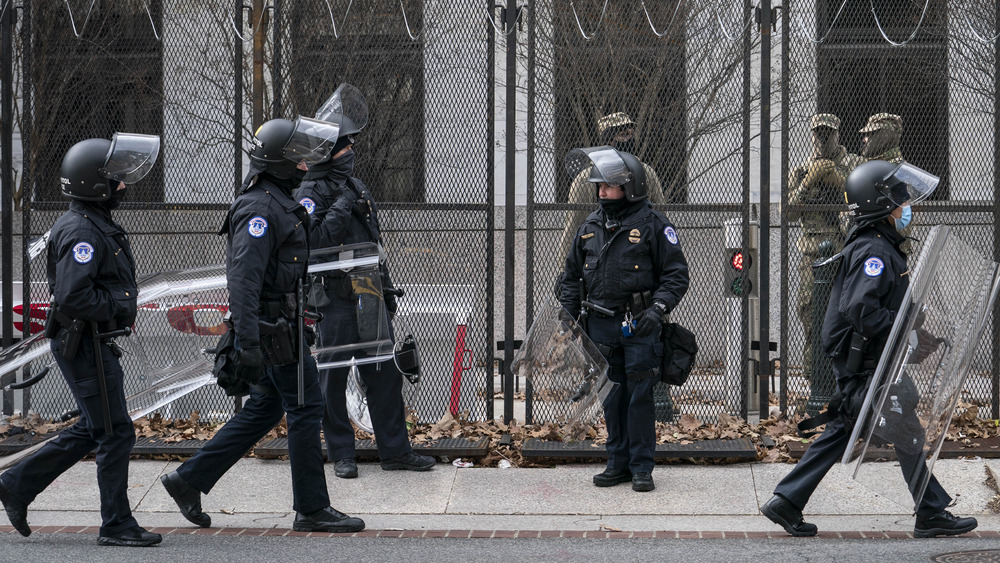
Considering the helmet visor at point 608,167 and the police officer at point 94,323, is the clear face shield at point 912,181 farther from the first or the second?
the police officer at point 94,323

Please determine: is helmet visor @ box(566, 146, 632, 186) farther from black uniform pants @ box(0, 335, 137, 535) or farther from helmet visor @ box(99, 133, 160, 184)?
black uniform pants @ box(0, 335, 137, 535)

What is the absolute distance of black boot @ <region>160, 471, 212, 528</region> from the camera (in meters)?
5.50

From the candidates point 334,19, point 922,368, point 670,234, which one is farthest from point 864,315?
point 334,19

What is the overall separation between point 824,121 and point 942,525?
324 cm

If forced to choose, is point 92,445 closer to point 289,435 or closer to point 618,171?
point 289,435

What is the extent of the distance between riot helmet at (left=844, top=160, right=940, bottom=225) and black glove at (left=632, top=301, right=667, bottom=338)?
1.29 m

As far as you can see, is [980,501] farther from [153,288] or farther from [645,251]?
[153,288]

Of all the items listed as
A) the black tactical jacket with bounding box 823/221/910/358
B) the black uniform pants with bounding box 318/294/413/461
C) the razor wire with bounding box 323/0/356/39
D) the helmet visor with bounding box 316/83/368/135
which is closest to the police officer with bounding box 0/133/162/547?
the helmet visor with bounding box 316/83/368/135

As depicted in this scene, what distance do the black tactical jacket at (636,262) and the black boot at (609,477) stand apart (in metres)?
0.95

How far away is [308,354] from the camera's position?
5469 millimetres

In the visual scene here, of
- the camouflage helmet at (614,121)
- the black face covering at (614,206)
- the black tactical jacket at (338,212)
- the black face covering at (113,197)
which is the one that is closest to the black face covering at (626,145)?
the camouflage helmet at (614,121)

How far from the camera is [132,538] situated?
527cm

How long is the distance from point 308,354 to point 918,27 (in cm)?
481

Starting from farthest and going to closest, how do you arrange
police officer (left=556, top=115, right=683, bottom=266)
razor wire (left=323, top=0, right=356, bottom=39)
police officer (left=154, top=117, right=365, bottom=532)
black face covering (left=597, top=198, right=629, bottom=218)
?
razor wire (left=323, top=0, right=356, bottom=39)
police officer (left=556, top=115, right=683, bottom=266)
black face covering (left=597, top=198, right=629, bottom=218)
police officer (left=154, top=117, right=365, bottom=532)
